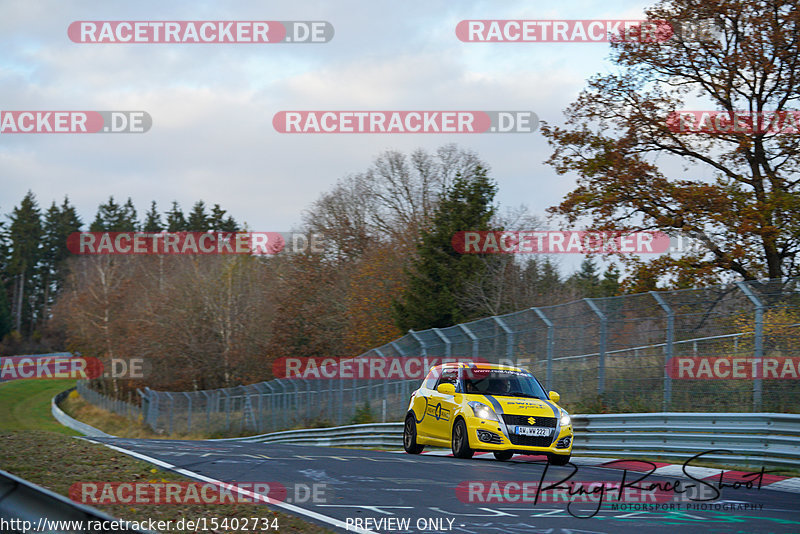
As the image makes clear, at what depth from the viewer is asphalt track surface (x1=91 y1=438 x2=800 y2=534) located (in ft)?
24.2

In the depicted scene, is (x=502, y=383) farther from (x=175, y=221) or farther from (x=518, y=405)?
(x=175, y=221)

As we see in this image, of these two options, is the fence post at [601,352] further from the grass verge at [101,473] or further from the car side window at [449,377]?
the grass verge at [101,473]

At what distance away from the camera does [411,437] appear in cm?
1639

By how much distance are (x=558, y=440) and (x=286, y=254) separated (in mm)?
50028

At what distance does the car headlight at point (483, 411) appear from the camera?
13.6 meters

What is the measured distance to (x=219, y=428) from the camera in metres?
45.2

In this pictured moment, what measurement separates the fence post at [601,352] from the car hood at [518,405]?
236cm

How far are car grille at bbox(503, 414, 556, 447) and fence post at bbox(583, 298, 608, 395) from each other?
2938 millimetres

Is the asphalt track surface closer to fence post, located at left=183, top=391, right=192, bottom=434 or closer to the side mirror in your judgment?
the side mirror

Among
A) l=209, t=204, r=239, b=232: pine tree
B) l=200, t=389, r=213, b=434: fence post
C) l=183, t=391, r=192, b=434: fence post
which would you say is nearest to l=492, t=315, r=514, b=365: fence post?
l=200, t=389, r=213, b=434: fence post

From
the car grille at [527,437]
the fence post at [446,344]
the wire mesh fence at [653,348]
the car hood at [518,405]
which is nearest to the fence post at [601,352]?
the wire mesh fence at [653,348]

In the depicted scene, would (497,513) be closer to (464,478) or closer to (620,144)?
(464,478)

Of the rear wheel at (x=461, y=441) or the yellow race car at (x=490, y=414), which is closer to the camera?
the yellow race car at (x=490, y=414)

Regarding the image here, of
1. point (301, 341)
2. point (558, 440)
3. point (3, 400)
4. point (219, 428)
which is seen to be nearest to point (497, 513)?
point (558, 440)
